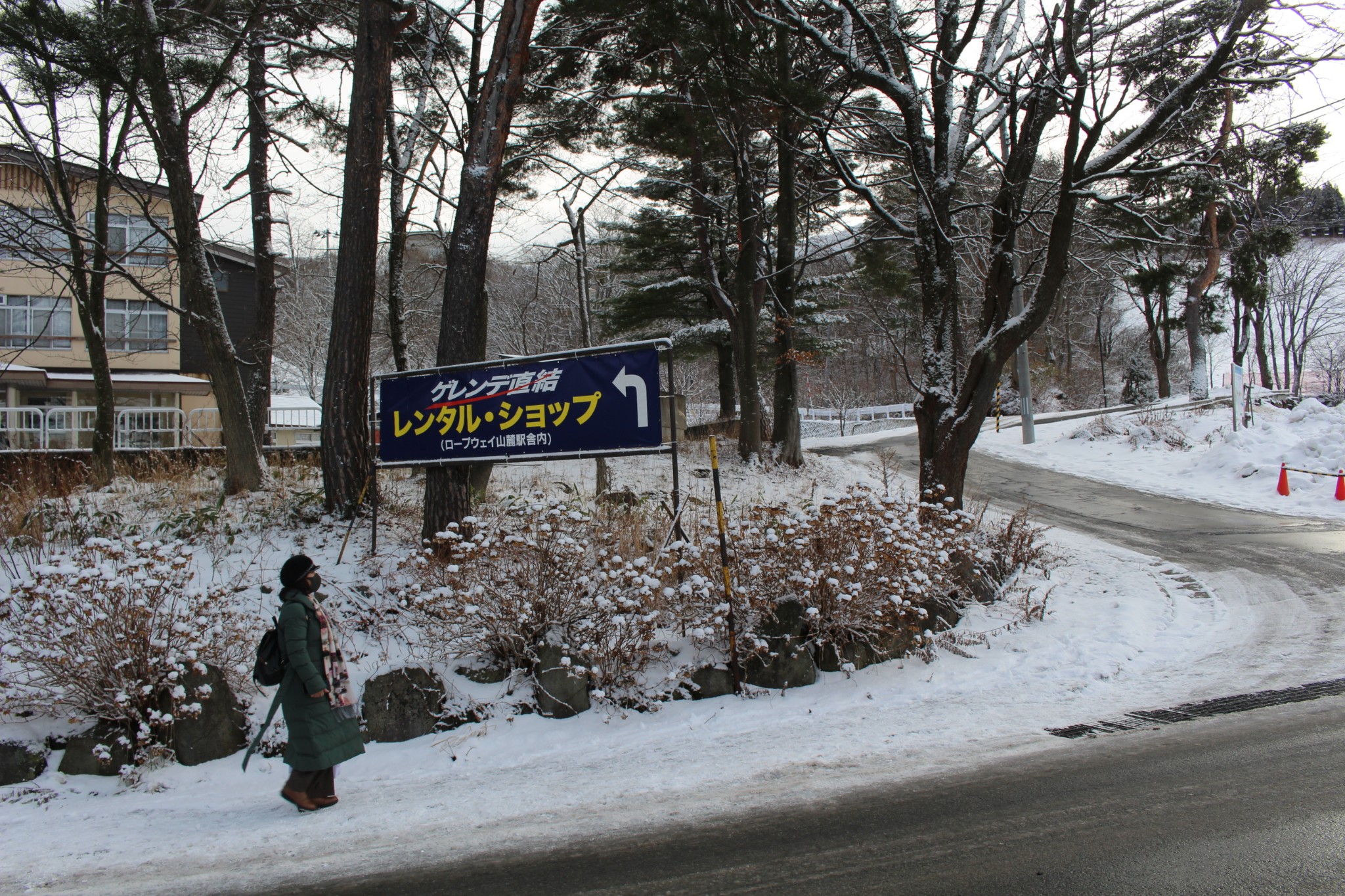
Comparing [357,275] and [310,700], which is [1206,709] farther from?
[357,275]

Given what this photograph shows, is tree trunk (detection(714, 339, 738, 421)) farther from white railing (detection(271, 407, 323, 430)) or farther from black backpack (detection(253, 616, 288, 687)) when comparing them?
black backpack (detection(253, 616, 288, 687))

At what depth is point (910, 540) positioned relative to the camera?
23.3 feet

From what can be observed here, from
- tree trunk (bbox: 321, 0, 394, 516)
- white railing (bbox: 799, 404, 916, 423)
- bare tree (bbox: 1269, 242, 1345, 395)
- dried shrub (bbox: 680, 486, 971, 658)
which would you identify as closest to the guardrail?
tree trunk (bbox: 321, 0, 394, 516)

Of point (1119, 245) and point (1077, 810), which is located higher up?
point (1119, 245)

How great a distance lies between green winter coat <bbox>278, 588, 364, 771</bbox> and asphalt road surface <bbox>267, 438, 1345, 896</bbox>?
1076mm

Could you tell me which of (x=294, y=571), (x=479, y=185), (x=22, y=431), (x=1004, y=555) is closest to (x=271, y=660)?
(x=294, y=571)

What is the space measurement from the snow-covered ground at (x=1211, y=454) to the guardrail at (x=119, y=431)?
19139 millimetres

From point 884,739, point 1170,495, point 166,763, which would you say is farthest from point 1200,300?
point 166,763

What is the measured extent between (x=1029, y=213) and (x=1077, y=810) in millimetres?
7644

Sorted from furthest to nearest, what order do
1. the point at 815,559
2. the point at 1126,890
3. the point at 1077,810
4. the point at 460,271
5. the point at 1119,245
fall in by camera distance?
the point at 1119,245
the point at 460,271
the point at 815,559
the point at 1077,810
the point at 1126,890

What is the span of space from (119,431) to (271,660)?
54.9ft

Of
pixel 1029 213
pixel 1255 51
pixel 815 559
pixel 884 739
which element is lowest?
pixel 884 739

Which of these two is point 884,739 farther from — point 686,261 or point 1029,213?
point 686,261

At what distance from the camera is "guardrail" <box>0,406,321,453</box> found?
604 inches
